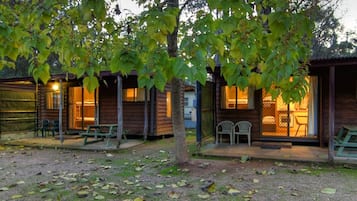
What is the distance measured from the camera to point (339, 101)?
27.0 ft

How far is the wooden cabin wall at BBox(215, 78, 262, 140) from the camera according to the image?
351 inches

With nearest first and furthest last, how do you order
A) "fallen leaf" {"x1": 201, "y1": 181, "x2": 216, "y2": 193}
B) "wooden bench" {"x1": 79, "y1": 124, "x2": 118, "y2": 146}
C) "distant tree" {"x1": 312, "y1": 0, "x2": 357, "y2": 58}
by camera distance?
"fallen leaf" {"x1": 201, "y1": 181, "x2": 216, "y2": 193} < "wooden bench" {"x1": 79, "y1": 124, "x2": 118, "y2": 146} < "distant tree" {"x1": 312, "y1": 0, "x2": 357, "y2": 58}

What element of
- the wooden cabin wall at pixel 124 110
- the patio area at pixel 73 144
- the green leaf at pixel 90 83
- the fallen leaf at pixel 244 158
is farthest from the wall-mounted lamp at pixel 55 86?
the green leaf at pixel 90 83

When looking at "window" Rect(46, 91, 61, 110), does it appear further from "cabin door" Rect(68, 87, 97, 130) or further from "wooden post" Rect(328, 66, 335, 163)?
"wooden post" Rect(328, 66, 335, 163)

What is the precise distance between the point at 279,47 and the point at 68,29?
1946 mm

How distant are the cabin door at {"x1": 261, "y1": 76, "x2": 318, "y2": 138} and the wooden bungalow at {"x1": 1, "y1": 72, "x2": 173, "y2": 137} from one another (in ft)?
12.2

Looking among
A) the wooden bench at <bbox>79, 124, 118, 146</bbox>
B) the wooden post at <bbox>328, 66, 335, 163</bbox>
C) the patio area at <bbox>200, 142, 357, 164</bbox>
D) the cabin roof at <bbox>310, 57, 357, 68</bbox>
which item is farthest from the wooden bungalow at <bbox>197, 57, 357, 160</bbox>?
the wooden bench at <bbox>79, 124, 118, 146</bbox>

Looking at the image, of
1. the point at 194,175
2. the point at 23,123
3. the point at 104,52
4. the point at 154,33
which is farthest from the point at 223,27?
the point at 23,123

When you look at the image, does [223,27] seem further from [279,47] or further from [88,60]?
[88,60]

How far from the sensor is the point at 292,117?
995 centimetres

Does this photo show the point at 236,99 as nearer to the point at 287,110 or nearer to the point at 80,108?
the point at 287,110

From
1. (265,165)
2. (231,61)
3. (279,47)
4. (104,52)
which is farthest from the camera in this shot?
(265,165)

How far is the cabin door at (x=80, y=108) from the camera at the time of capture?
1208 cm

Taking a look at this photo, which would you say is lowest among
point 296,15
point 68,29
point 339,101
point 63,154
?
point 63,154
